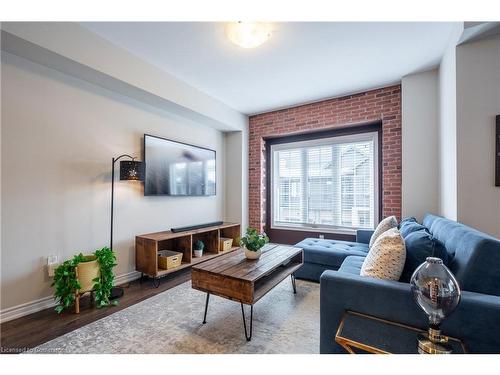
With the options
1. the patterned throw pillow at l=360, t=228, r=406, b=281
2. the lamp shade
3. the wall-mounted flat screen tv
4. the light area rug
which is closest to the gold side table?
the patterned throw pillow at l=360, t=228, r=406, b=281

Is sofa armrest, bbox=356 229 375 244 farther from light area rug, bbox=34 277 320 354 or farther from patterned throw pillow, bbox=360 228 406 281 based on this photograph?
patterned throw pillow, bbox=360 228 406 281

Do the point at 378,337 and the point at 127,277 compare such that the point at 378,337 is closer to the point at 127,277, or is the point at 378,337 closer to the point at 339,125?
the point at 127,277

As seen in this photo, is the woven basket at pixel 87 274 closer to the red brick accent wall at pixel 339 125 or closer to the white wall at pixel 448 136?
the red brick accent wall at pixel 339 125

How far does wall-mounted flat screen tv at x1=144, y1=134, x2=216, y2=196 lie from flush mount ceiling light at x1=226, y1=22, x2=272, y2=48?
1.68 m

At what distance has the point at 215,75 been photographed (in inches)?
118

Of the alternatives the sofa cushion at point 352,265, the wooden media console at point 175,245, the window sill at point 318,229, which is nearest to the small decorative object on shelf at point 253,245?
the sofa cushion at point 352,265

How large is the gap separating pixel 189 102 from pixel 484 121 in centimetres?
320

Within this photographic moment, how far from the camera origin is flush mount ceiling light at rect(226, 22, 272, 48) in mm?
1977

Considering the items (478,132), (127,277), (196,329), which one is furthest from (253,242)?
(478,132)

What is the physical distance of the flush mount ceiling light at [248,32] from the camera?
6.48 feet

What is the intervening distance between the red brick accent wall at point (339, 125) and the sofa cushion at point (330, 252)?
0.91 meters

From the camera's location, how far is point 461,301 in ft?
3.65

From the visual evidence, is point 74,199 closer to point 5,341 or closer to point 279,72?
point 5,341

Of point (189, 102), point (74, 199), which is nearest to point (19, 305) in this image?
point (74, 199)
